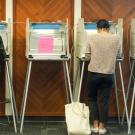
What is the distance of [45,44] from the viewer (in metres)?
4.79

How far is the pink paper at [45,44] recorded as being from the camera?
15.6ft

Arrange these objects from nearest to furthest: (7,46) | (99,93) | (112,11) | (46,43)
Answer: (99,93)
(46,43)
(7,46)
(112,11)

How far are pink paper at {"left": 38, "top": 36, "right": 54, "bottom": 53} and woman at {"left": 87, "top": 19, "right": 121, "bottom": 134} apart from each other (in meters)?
0.55

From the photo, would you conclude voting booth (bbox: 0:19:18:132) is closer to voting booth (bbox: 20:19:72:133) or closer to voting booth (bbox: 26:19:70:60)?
voting booth (bbox: 20:19:72:133)

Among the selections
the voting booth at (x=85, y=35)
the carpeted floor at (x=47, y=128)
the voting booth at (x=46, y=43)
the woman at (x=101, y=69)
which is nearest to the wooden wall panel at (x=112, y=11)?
the voting booth at (x=85, y=35)

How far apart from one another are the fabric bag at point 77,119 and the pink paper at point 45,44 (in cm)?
77

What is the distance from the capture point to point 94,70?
452cm

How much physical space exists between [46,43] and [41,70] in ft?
2.01

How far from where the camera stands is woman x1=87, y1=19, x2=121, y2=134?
4457mm

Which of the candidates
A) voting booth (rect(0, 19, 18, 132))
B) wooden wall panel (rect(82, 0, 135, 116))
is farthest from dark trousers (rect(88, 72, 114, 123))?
Answer: voting booth (rect(0, 19, 18, 132))

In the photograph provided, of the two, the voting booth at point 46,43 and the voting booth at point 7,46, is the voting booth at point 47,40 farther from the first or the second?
the voting booth at point 7,46

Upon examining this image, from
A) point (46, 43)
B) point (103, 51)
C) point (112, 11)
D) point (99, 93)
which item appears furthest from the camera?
point (112, 11)

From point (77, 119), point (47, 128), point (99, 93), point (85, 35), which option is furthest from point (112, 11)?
point (47, 128)

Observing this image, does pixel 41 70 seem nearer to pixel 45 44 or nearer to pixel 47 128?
pixel 45 44
